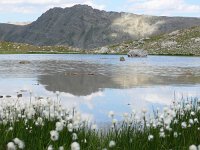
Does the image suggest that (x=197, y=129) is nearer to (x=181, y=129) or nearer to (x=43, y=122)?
(x=181, y=129)

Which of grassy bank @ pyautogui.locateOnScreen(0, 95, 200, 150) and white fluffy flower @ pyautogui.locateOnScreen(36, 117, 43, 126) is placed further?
white fluffy flower @ pyautogui.locateOnScreen(36, 117, 43, 126)

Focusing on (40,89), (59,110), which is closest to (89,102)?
(40,89)

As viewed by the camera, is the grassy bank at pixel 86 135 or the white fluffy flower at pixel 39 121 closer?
the grassy bank at pixel 86 135

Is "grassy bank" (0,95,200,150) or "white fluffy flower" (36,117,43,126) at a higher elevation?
"white fluffy flower" (36,117,43,126)

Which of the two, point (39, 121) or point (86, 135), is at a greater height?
point (39, 121)

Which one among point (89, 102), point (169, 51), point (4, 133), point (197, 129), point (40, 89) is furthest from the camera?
point (169, 51)

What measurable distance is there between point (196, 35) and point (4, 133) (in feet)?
620

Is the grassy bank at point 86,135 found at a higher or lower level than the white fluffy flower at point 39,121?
lower

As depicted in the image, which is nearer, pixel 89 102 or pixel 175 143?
pixel 175 143

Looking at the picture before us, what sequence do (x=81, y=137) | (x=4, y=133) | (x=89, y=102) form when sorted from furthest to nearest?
(x=89, y=102) < (x=81, y=137) < (x=4, y=133)

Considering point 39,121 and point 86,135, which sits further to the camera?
point 86,135

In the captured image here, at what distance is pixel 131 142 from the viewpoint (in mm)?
9914

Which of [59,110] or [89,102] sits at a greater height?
[59,110]

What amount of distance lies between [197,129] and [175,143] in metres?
1.31
